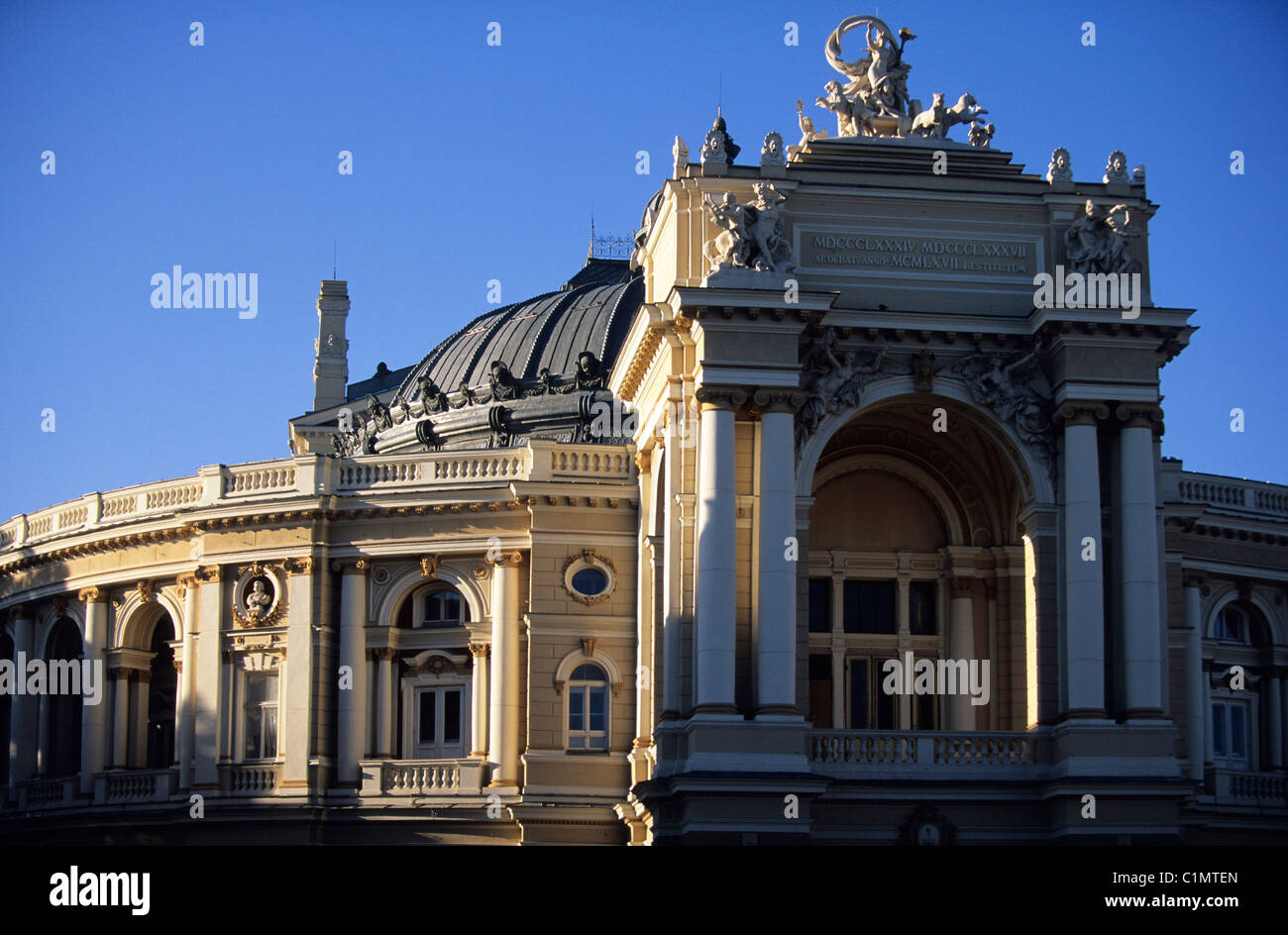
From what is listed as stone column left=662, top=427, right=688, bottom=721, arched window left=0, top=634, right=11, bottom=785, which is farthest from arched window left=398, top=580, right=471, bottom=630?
arched window left=0, top=634, right=11, bottom=785

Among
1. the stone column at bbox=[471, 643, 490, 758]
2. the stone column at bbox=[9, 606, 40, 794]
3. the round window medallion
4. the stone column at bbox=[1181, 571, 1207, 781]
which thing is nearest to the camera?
the stone column at bbox=[471, 643, 490, 758]

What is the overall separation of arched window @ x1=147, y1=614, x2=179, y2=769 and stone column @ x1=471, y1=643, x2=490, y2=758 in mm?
8070

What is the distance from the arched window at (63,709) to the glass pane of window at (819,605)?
1826 cm

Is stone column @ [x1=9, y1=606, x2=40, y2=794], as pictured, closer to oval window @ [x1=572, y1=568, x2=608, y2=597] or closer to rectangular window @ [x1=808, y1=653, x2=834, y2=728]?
oval window @ [x1=572, y1=568, x2=608, y2=597]

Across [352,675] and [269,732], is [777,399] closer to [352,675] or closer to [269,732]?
[352,675]

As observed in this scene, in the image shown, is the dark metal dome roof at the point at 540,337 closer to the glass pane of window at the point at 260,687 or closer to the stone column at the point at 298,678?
the stone column at the point at 298,678

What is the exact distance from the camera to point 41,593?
5259 cm

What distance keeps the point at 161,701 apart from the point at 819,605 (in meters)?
16.9

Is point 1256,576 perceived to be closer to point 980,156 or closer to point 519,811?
point 980,156

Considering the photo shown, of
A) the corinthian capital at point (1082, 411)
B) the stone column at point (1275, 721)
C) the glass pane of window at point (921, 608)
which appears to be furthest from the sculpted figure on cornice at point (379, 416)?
the corinthian capital at point (1082, 411)

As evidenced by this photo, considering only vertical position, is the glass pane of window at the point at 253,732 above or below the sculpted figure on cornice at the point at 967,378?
below

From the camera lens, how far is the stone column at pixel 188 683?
48.2 metres

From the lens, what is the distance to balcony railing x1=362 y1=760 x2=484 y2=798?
152 ft
